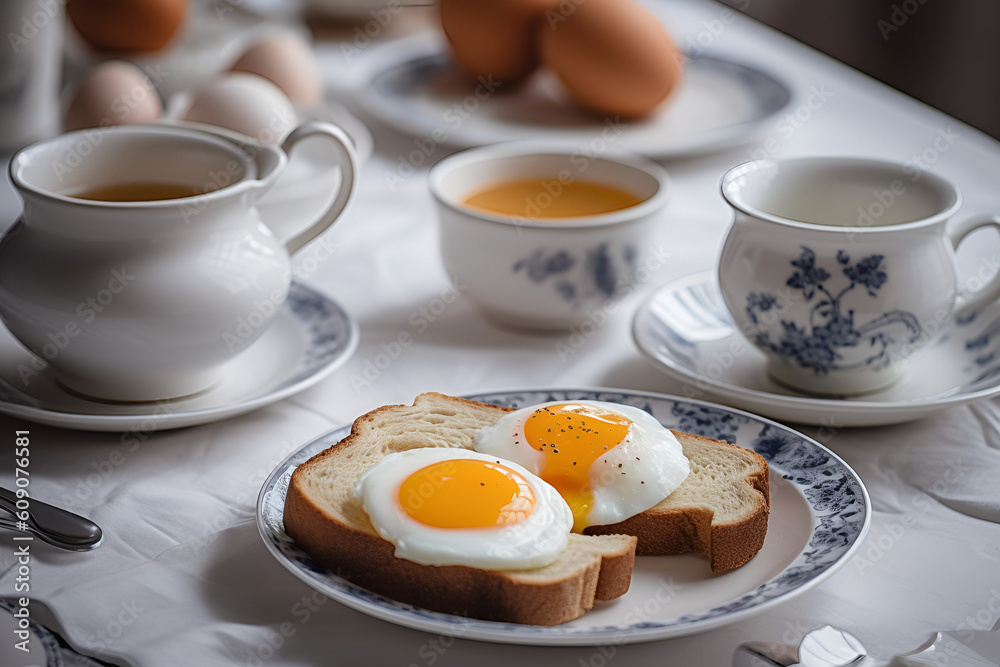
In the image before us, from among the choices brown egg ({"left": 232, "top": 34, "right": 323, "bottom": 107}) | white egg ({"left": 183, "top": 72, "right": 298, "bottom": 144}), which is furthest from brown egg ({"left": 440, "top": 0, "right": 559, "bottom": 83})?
white egg ({"left": 183, "top": 72, "right": 298, "bottom": 144})

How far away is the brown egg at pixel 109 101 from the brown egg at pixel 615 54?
700mm

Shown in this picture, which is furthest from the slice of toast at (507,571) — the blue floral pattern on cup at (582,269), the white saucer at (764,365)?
the blue floral pattern on cup at (582,269)

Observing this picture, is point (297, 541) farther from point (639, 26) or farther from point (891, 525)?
point (639, 26)

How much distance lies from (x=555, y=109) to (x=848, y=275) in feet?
3.14

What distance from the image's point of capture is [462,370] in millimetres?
1180

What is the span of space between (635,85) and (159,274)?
1.00m

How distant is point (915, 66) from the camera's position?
2928mm

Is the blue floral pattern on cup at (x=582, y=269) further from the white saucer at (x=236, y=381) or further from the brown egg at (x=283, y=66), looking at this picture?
the brown egg at (x=283, y=66)

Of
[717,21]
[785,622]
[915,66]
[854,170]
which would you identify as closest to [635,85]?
[854,170]

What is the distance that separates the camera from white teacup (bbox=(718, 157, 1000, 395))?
1.01 meters

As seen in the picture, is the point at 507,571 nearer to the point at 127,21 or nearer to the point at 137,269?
the point at 137,269

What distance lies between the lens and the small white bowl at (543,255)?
118 centimetres

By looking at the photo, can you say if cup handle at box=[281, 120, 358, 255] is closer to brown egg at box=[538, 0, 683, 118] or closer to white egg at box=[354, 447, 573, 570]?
white egg at box=[354, 447, 573, 570]

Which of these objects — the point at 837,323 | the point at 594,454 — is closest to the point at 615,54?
the point at 837,323
